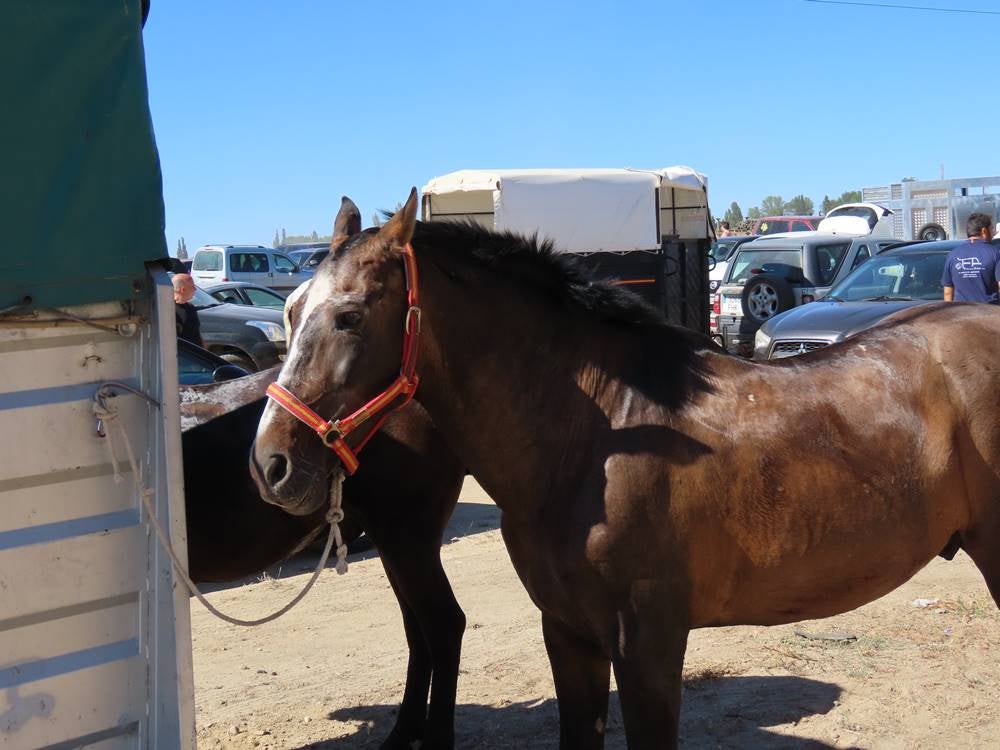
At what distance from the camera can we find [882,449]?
322 centimetres

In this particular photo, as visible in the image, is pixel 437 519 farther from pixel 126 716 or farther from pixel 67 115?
pixel 67 115

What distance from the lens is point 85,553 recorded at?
2799 millimetres

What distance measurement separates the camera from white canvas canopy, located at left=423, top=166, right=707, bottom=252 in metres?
13.4

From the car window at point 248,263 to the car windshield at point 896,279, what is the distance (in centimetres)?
2079

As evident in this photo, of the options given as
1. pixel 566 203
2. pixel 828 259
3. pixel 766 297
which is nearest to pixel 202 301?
pixel 566 203

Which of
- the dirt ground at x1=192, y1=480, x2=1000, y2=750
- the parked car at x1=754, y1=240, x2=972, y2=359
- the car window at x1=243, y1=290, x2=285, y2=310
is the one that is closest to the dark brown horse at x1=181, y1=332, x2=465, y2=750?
the dirt ground at x1=192, y1=480, x2=1000, y2=750

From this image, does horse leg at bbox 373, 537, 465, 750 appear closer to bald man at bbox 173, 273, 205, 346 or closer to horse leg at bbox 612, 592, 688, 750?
horse leg at bbox 612, 592, 688, 750

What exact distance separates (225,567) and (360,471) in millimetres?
688

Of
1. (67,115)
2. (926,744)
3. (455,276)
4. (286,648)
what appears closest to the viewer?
(67,115)

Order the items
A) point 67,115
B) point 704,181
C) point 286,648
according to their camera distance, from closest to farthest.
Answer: point 67,115 < point 286,648 < point 704,181

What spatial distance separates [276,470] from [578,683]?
4.10 feet

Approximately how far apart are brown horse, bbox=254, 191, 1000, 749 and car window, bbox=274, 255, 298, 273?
90.0 ft

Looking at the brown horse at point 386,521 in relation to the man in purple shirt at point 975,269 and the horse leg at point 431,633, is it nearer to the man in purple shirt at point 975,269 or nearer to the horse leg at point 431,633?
the horse leg at point 431,633

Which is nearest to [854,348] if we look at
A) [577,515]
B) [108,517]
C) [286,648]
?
[577,515]
